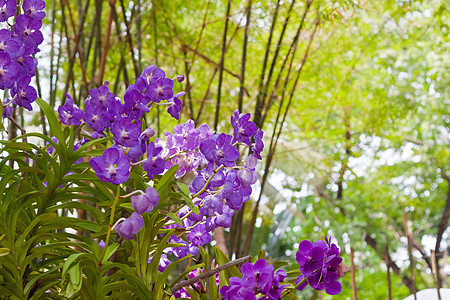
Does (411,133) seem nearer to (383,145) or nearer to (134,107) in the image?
(383,145)

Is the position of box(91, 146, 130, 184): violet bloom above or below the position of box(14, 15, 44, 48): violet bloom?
below

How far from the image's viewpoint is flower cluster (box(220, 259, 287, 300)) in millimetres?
466

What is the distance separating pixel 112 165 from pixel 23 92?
18cm

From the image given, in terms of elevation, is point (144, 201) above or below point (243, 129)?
below

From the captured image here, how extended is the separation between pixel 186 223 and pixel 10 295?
0.79 ft

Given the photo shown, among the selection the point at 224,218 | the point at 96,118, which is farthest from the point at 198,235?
the point at 96,118

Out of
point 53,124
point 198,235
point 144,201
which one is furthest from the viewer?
point 198,235

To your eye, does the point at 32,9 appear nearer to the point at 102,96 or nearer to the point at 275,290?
the point at 102,96

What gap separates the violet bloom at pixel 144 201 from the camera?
0.43 metres

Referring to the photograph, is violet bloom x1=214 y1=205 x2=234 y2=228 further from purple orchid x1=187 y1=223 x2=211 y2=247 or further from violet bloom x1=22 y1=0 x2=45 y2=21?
violet bloom x1=22 y1=0 x2=45 y2=21

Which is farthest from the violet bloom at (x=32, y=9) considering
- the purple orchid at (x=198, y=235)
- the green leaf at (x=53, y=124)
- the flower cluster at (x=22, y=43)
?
the purple orchid at (x=198, y=235)

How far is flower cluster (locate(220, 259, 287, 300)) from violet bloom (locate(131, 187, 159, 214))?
0.11 m

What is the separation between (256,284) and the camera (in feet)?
1.55

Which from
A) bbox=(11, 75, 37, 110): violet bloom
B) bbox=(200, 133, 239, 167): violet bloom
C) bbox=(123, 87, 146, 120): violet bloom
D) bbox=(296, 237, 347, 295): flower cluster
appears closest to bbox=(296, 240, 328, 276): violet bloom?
bbox=(296, 237, 347, 295): flower cluster
